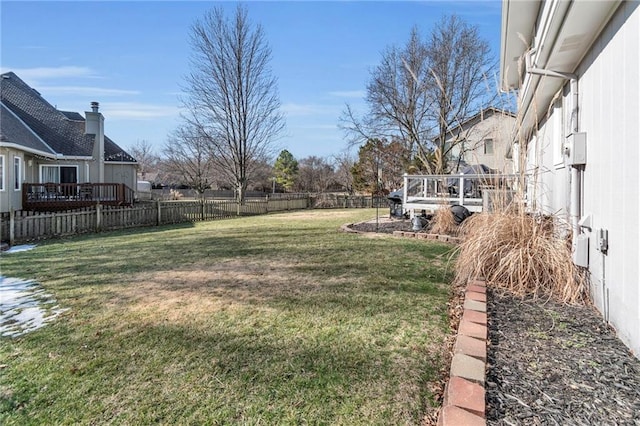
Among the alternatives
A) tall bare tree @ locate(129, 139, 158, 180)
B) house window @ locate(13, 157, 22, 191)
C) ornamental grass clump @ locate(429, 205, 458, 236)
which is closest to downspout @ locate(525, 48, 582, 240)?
ornamental grass clump @ locate(429, 205, 458, 236)

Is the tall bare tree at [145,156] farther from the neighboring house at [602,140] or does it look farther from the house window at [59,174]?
the neighboring house at [602,140]

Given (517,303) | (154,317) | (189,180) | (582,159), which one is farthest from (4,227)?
(189,180)

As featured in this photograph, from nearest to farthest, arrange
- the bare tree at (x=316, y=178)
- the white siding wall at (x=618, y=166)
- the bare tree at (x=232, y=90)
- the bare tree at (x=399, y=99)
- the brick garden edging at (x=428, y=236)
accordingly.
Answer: the white siding wall at (x=618, y=166)
the brick garden edging at (x=428, y=236)
the bare tree at (x=399, y=99)
the bare tree at (x=232, y=90)
the bare tree at (x=316, y=178)

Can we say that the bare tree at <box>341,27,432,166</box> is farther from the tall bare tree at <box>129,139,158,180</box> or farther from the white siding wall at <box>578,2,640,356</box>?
the tall bare tree at <box>129,139,158,180</box>

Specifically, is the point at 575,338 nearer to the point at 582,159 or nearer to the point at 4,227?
the point at 582,159

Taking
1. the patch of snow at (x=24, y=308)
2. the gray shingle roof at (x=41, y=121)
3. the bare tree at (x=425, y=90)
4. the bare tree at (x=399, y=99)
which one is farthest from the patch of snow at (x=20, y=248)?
the bare tree at (x=399, y=99)

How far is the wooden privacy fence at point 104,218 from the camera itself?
855cm

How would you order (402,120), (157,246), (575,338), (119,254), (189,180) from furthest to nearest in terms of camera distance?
(189,180) → (402,120) → (157,246) → (119,254) → (575,338)

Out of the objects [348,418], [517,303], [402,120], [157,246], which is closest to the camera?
[348,418]

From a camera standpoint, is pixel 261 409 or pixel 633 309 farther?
pixel 633 309

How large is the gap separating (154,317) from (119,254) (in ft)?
13.0

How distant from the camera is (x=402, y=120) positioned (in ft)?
63.7

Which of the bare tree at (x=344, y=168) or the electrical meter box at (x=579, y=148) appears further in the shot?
the bare tree at (x=344, y=168)

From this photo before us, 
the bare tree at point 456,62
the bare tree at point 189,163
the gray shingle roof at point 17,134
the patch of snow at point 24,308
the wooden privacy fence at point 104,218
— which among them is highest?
the bare tree at point 456,62
